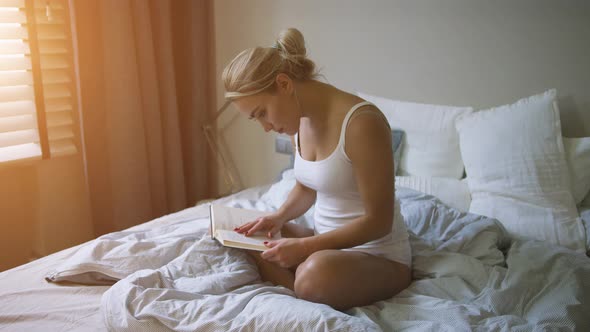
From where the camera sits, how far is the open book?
1.46 m

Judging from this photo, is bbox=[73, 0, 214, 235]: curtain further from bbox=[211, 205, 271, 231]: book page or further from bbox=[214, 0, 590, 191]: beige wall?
bbox=[211, 205, 271, 231]: book page

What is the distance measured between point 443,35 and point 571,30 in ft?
1.58

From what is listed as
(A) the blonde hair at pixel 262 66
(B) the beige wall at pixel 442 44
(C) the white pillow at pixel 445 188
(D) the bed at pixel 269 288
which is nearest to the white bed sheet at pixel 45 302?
(D) the bed at pixel 269 288

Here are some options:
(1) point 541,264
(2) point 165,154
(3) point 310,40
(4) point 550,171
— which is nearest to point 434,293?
(1) point 541,264

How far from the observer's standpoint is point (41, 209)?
2.51m

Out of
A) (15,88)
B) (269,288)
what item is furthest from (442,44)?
(15,88)

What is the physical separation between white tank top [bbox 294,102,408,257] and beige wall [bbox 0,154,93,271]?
1.46 m

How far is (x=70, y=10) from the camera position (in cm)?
238

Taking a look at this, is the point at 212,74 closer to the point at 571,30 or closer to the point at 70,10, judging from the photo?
the point at 70,10

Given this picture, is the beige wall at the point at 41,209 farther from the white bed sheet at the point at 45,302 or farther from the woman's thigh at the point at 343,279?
the woman's thigh at the point at 343,279

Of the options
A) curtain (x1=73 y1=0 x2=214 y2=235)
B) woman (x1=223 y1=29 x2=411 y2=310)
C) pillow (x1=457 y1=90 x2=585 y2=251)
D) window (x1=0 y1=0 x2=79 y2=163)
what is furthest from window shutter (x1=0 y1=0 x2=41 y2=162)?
pillow (x1=457 y1=90 x2=585 y2=251)

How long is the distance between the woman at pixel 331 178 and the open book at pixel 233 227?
4 cm

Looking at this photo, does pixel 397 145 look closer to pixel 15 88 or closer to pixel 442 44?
pixel 442 44

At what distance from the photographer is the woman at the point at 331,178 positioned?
1.37 meters
